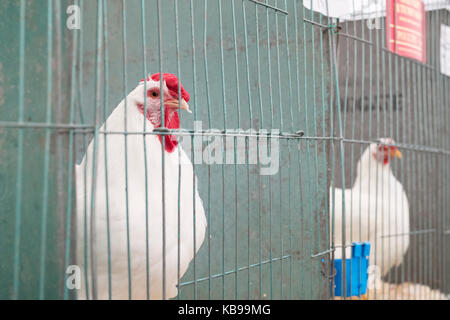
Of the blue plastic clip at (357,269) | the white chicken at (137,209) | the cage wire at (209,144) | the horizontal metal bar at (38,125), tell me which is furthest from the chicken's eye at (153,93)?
the blue plastic clip at (357,269)

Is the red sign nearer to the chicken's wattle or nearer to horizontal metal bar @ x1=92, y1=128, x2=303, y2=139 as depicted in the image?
horizontal metal bar @ x1=92, y1=128, x2=303, y2=139

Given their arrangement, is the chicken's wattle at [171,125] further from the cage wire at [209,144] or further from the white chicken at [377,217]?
the white chicken at [377,217]

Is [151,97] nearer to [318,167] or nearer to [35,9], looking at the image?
[35,9]

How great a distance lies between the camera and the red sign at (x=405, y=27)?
2.07 meters

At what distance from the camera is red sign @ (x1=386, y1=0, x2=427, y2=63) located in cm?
207

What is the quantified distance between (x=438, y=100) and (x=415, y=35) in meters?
0.74

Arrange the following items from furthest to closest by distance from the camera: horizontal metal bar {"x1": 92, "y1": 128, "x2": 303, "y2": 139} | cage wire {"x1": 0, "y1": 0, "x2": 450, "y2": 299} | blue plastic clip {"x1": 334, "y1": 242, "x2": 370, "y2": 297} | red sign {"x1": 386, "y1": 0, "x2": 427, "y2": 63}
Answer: red sign {"x1": 386, "y1": 0, "x2": 427, "y2": 63}, blue plastic clip {"x1": 334, "y1": 242, "x2": 370, "y2": 297}, cage wire {"x1": 0, "y1": 0, "x2": 450, "y2": 299}, horizontal metal bar {"x1": 92, "y1": 128, "x2": 303, "y2": 139}

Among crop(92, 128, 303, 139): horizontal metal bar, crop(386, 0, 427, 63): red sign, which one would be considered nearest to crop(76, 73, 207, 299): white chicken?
crop(92, 128, 303, 139): horizontal metal bar

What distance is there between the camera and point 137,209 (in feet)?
4.79

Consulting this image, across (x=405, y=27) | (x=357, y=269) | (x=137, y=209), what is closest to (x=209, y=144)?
(x=137, y=209)

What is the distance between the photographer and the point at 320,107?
2020mm

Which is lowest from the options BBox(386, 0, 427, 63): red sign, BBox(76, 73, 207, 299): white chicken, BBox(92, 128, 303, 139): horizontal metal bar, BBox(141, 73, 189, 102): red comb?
BBox(76, 73, 207, 299): white chicken

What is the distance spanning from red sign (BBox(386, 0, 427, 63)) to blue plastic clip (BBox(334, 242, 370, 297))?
0.87 m
